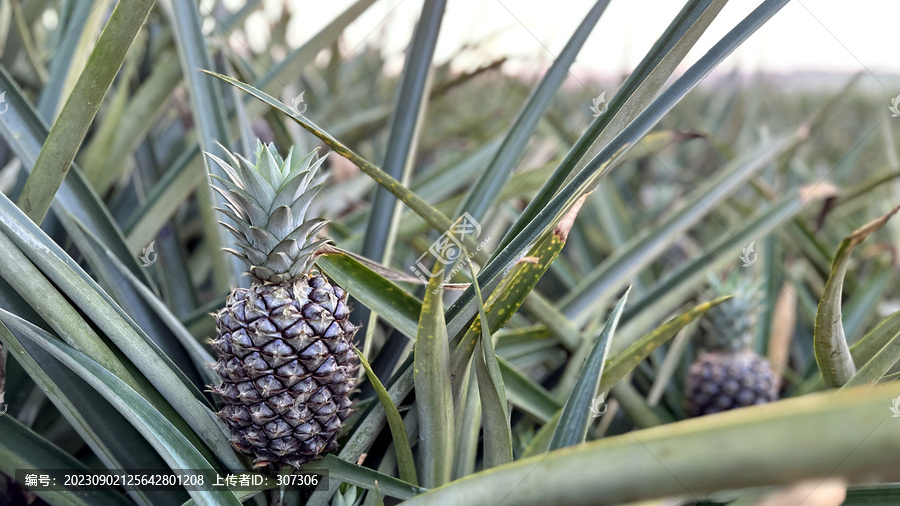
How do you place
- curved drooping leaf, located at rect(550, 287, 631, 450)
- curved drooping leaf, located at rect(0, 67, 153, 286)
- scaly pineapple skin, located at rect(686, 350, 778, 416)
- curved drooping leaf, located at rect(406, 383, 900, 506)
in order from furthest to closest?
scaly pineapple skin, located at rect(686, 350, 778, 416), curved drooping leaf, located at rect(0, 67, 153, 286), curved drooping leaf, located at rect(550, 287, 631, 450), curved drooping leaf, located at rect(406, 383, 900, 506)

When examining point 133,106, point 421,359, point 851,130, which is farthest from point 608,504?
point 851,130

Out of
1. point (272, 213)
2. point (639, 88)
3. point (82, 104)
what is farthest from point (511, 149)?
point (82, 104)

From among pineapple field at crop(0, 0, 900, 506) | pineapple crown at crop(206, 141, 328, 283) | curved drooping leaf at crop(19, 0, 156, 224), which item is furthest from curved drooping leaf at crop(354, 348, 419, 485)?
curved drooping leaf at crop(19, 0, 156, 224)

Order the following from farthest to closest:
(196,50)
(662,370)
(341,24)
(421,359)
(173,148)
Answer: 1. (173,148)
2. (662,370)
3. (341,24)
4. (196,50)
5. (421,359)

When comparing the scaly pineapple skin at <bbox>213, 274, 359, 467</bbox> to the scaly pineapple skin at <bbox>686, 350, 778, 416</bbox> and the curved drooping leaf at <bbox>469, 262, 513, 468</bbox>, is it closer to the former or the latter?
the curved drooping leaf at <bbox>469, 262, 513, 468</bbox>

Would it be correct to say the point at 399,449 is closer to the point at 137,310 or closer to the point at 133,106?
the point at 137,310

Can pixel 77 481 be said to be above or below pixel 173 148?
below
